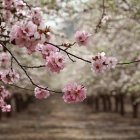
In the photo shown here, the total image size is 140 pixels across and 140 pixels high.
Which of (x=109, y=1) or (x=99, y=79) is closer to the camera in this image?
(x=109, y=1)

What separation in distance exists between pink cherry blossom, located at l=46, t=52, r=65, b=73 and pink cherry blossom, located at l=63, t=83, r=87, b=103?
0.43 meters

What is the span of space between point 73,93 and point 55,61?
590 millimetres

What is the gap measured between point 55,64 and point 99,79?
3797 cm

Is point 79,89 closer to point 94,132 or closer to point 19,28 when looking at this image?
point 19,28

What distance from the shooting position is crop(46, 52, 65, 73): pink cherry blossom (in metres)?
6.12

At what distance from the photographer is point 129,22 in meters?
18.2

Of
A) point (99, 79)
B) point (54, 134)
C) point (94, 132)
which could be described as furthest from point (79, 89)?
point (99, 79)

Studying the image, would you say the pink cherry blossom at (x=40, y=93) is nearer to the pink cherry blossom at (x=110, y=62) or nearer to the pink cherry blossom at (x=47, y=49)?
the pink cherry blossom at (x=47, y=49)

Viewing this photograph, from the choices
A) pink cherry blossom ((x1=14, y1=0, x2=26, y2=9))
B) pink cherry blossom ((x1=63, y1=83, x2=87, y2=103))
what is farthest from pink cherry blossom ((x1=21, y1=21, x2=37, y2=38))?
pink cherry blossom ((x1=14, y1=0, x2=26, y2=9))

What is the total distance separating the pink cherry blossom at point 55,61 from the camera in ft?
20.1

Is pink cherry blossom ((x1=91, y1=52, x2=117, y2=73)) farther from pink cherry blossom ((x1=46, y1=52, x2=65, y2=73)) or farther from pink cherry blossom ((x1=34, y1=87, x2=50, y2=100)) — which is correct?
pink cherry blossom ((x1=34, y1=87, x2=50, y2=100))

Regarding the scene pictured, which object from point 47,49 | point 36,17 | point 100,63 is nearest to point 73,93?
point 100,63

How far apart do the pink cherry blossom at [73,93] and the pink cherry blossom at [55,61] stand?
17.0 inches

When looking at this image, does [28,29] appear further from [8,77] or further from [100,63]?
[8,77]
